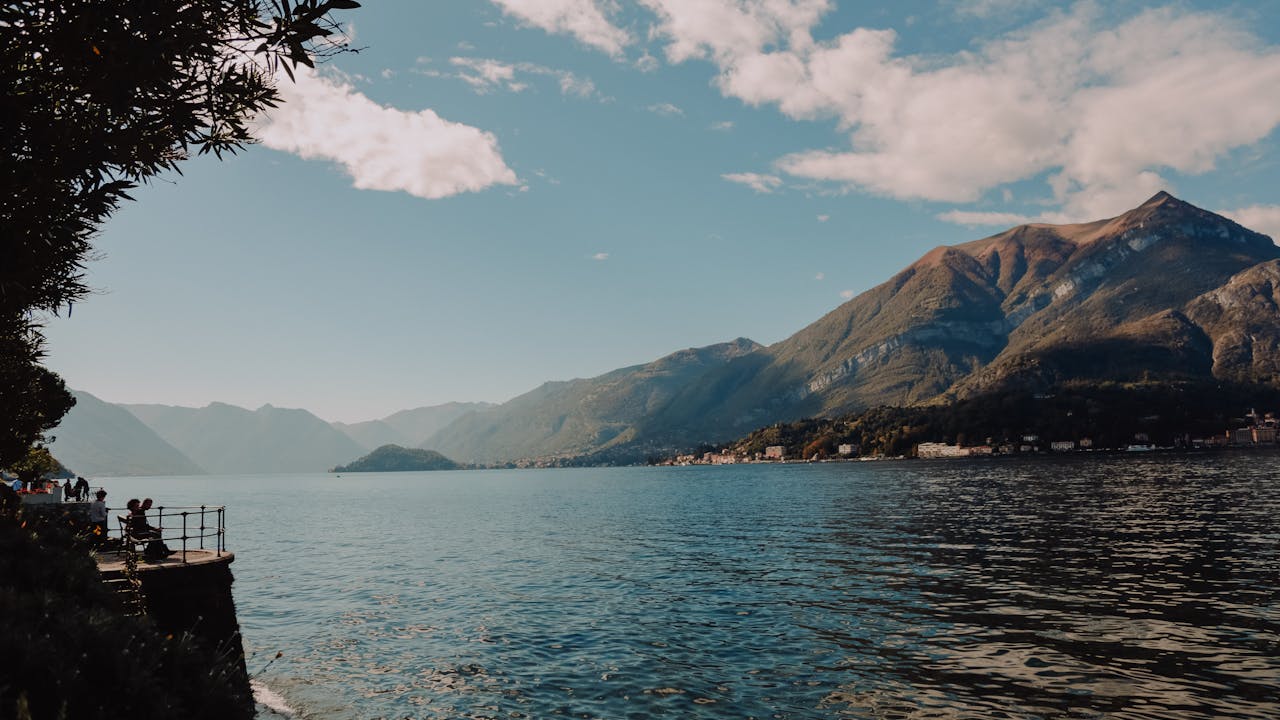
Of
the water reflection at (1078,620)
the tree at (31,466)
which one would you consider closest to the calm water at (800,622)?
the water reflection at (1078,620)

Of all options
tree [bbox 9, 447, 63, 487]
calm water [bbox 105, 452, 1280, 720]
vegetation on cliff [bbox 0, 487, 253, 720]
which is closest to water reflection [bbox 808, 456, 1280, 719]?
calm water [bbox 105, 452, 1280, 720]

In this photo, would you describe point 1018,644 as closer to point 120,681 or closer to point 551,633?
point 551,633

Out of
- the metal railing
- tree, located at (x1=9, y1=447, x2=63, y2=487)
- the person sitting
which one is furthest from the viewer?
tree, located at (x1=9, y1=447, x2=63, y2=487)

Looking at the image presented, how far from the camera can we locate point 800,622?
25.4 m

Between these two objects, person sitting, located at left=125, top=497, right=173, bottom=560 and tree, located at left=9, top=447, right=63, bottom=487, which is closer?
person sitting, located at left=125, top=497, right=173, bottom=560

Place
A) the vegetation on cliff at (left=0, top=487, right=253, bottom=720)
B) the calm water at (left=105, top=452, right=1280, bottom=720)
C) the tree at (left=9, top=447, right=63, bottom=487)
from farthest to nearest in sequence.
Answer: the tree at (left=9, top=447, right=63, bottom=487)
the calm water at (left=105, top=452, right=1280, bottom=720)
the vegetation on cliff at (left=0, top=487, right=253, bottom=720)

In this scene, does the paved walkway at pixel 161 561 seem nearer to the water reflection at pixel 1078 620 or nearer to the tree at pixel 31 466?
the water reflection at pixel 1078 620

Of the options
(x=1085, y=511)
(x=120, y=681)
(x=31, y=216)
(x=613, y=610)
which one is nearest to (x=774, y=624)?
(x=613, y=610)

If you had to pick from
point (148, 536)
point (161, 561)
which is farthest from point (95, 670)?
point (148, 536)

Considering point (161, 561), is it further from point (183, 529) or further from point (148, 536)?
point (148, 536)

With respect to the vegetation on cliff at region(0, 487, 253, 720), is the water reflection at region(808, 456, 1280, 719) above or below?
below

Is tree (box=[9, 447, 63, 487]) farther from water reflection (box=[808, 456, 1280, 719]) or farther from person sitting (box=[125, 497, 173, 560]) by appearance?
water reflection (box=[808, 456, 1280, 719])

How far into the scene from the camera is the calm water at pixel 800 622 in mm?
17672

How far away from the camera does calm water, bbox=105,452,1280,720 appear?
58.0 feet
